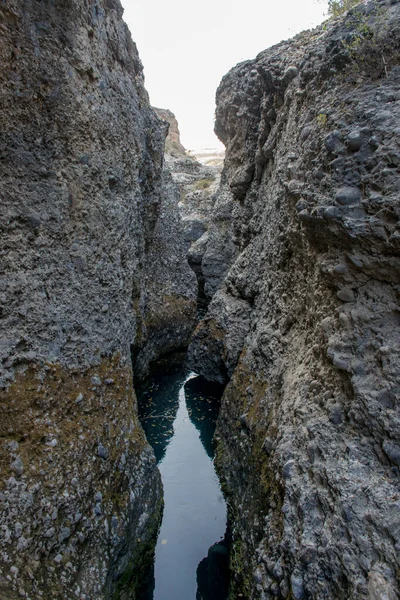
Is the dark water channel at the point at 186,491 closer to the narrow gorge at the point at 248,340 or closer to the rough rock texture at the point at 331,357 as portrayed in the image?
the narrow gorge at the point at 248,340

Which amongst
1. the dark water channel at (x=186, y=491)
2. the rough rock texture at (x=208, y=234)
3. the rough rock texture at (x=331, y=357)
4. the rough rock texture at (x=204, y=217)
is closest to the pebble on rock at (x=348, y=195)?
the rough rock texture at (x=331, y=357)

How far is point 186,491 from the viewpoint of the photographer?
7.73 meters

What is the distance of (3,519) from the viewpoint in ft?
12.6

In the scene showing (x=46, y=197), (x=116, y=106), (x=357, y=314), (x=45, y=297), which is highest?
(x=116, y=106)

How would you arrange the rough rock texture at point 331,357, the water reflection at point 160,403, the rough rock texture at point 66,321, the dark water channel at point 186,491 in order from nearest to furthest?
the rough rock texture at point 331,357 → the rough rock texture at point 66,321 → the dark water channel at point 186,491 → the water reflection at point 160,403

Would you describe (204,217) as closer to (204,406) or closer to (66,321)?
(204,406)

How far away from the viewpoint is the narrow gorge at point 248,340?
367 cm

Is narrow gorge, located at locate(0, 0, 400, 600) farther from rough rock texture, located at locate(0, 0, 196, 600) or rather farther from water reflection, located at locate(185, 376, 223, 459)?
water reflection, located at locate(185, 376, 223, 459)

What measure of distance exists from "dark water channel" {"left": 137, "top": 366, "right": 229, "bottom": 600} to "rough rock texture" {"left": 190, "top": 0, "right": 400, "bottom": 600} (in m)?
0.63

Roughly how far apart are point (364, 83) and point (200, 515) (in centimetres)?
650

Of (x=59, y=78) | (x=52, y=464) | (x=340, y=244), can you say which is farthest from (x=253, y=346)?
(x=59, y=78)

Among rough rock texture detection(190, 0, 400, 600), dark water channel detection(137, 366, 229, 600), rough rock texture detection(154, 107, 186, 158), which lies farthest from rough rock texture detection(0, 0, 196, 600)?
→ rough rock texture detection(154, 107, 186, 158)

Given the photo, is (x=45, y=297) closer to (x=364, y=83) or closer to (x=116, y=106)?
(x=116, y=106)

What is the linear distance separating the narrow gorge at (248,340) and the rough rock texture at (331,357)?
0.02m
